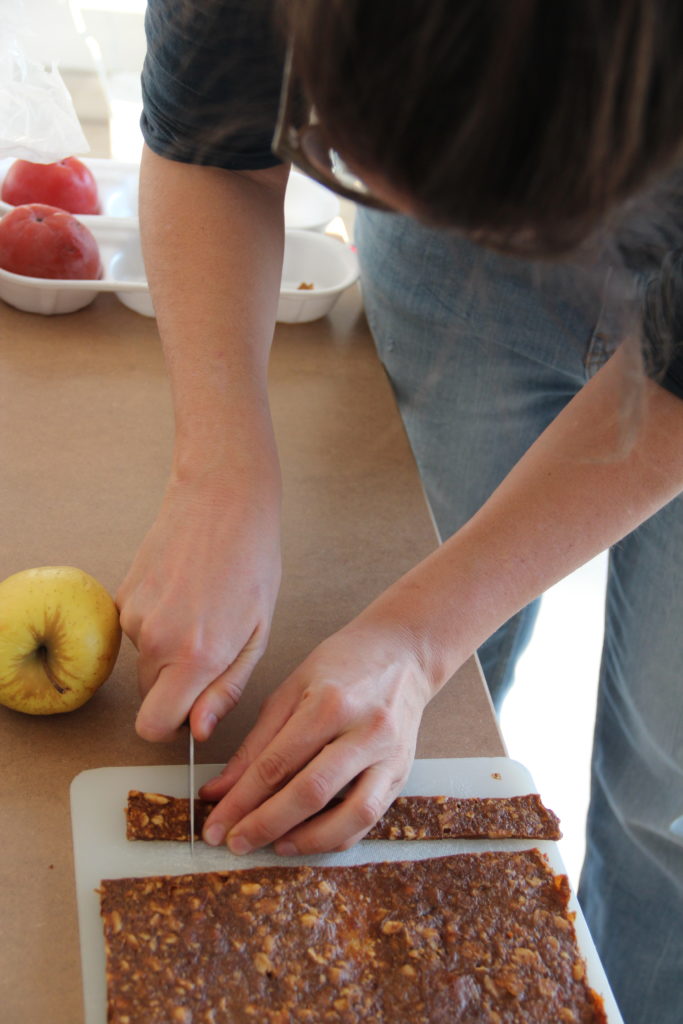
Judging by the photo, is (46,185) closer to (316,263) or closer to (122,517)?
(316,263)

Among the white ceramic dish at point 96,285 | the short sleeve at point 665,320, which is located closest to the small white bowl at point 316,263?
the white ceramic dish at point 96,285

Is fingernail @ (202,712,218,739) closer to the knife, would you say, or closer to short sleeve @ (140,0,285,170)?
the knife

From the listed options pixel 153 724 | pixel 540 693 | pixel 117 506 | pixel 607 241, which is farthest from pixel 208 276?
pixel 540 693

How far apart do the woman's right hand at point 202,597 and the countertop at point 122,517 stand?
0.07 meters

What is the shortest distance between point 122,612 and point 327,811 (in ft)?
0.99

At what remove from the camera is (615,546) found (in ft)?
4.70

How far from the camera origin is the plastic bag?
1669 millimetres

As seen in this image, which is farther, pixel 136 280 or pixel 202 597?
pixel 136 280

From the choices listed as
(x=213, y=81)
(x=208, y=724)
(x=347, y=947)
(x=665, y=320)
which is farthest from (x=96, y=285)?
(x=347, y=947)

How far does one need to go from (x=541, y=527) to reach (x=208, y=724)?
414 millimetres

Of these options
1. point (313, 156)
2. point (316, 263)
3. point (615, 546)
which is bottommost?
point (615, 546)

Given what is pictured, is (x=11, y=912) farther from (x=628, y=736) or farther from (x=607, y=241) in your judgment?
(x=628, y=736)

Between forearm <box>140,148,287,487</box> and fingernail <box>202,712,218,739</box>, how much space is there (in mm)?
308

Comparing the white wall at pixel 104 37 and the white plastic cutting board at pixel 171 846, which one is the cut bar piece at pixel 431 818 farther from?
the white wall at pixel 104 37
